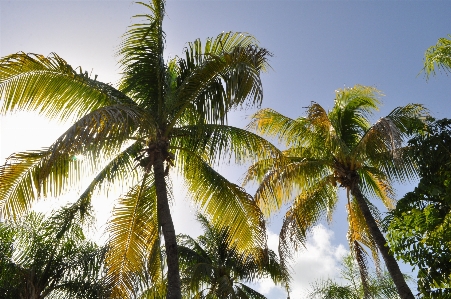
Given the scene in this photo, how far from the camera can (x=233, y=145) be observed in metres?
10.2

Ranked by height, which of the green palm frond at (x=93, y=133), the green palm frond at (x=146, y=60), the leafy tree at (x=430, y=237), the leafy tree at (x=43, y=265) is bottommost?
Answer: the leafy tree at (x=430, y=237)

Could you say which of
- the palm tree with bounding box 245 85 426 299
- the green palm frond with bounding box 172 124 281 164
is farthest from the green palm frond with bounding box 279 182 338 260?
the green palm frond with bounding box 172 124 281 164

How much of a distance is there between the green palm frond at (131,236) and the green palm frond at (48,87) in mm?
1985

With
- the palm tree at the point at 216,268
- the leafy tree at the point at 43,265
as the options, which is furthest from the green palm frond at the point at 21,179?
the palm tree at the point at 216,268

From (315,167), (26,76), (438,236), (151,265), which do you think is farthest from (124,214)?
(438,236)

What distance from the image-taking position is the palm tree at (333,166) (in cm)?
1195

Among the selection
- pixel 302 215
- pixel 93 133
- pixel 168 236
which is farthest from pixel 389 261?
pixel 93 133

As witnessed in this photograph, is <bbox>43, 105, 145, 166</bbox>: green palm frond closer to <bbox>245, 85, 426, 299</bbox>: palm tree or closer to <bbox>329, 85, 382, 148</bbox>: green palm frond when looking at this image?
<bbox>245, 85, 426, 299</bbox>: palm tree

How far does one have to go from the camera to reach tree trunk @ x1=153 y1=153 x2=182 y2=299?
8133 mm

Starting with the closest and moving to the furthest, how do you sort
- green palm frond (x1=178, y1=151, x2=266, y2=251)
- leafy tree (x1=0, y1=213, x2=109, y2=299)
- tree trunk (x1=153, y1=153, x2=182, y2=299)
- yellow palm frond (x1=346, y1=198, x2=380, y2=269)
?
tree trunk (x1=153, y1=153, x2=182, y2=299)
green palm frond (x1=178, y1=151, x2=266, y2=251)
leafy tree (x1=0, y1=213, x2=109, y2=299)
yellow palm frond (x1=346, y1=198, x2=380, y2=269)

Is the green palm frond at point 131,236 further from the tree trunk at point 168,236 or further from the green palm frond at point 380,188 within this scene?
the green palm frond at point 380,188

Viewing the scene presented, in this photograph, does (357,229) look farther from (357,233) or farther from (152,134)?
(152,134)

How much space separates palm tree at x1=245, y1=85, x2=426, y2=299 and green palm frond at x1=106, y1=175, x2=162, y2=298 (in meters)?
2.93

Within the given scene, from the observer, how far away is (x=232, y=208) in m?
10.1
